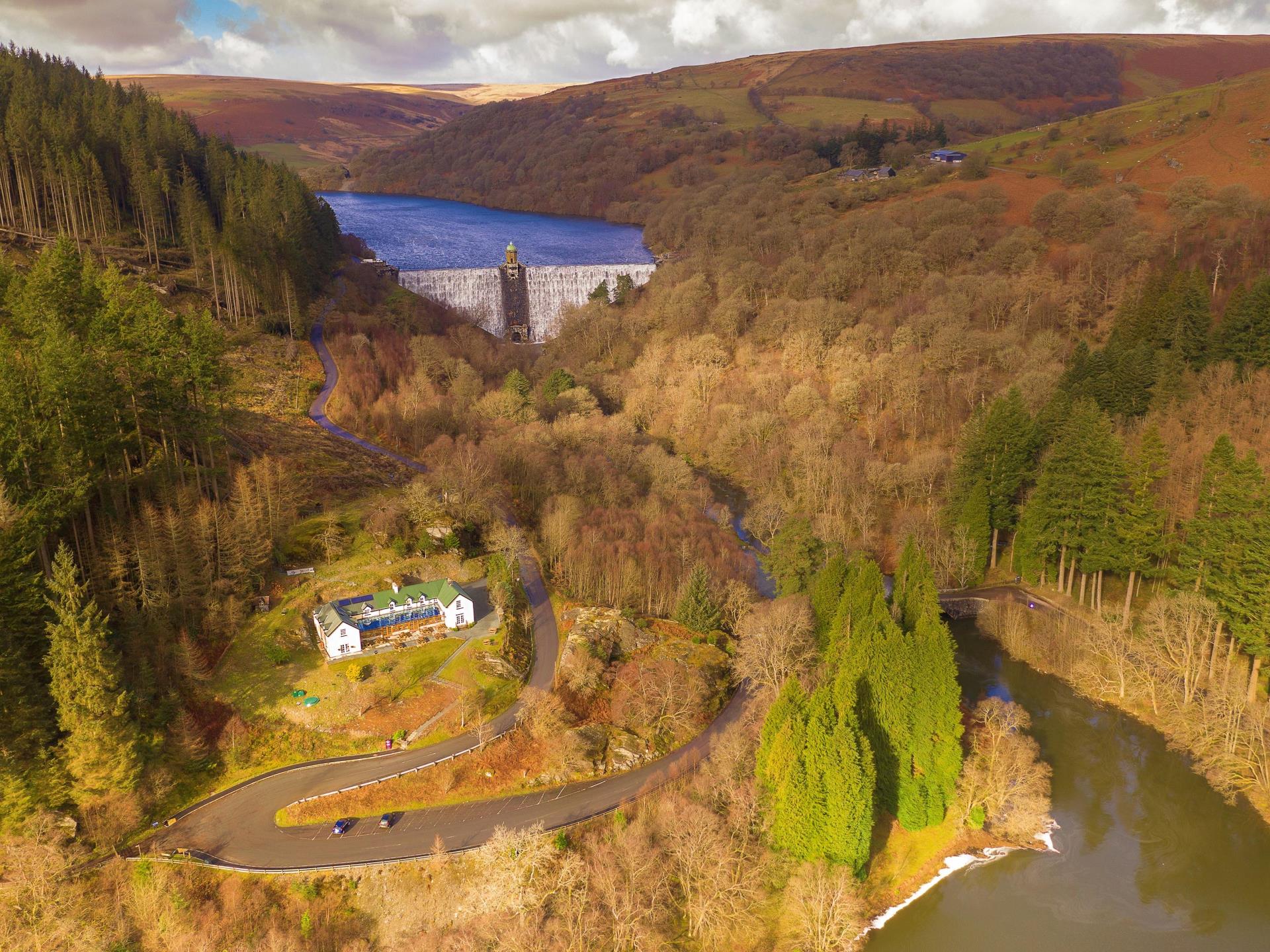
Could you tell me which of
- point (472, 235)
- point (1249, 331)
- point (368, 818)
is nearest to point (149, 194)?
point (368, 818)

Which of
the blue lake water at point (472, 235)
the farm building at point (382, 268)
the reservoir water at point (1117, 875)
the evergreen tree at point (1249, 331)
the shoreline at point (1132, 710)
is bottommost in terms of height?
the reservoir water at point (1117, 875)

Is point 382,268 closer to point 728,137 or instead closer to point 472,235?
point 472,235

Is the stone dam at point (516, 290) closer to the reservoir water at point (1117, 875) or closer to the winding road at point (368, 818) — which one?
the winding road at point (368, 818)

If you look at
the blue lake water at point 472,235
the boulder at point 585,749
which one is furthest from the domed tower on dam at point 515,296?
the boulder at point 585,749

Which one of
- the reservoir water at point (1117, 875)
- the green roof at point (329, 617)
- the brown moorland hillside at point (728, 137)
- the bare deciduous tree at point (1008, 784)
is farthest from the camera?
the brown moorland hillside at point (728, 137)

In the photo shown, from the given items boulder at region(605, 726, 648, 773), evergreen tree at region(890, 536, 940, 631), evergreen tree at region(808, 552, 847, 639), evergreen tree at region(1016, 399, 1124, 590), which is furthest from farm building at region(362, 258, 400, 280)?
evergreen tree at region(890, 536, 940, 631)

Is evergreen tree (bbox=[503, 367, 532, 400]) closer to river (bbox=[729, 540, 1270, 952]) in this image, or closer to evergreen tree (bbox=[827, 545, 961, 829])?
evergreen tree (bbox=[827, 545, 961, 829])
